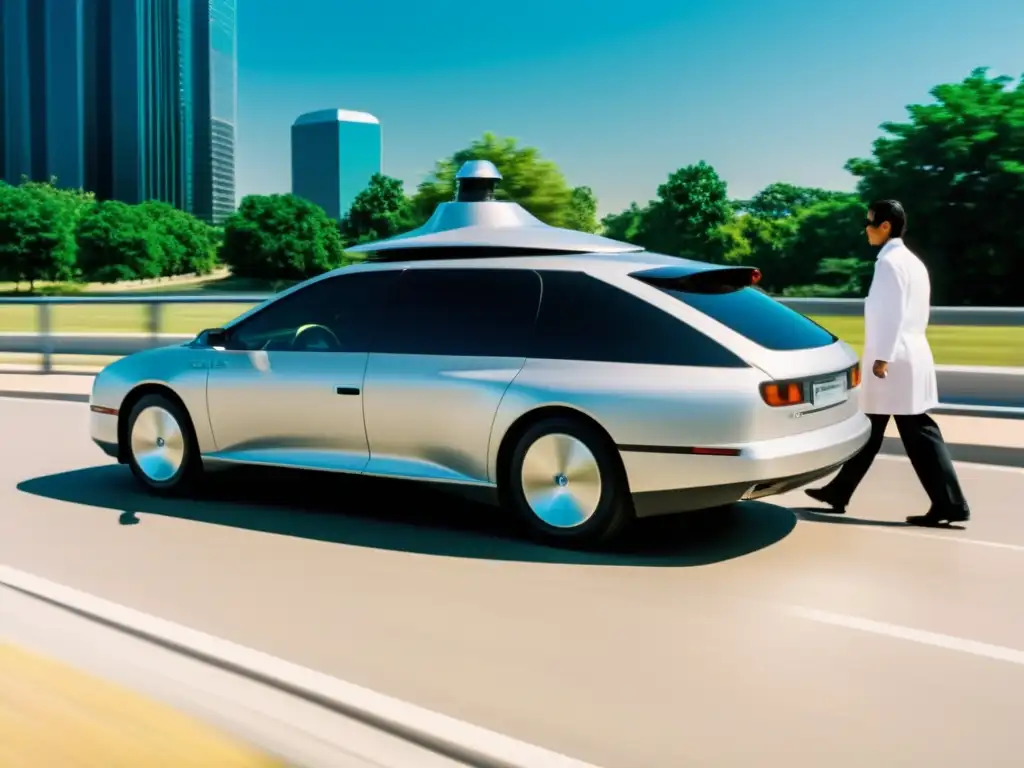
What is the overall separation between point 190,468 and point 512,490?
2.49 m

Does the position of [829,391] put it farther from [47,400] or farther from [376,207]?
[376,207]

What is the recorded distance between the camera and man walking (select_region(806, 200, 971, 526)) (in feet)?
21.7

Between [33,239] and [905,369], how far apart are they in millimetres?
129591

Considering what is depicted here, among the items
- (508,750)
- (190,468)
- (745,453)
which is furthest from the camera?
(190,468)

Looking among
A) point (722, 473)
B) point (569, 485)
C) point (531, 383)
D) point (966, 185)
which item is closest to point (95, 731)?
point (569, 485)

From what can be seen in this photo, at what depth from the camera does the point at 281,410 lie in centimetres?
725

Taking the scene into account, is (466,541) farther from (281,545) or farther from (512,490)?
(281,545)

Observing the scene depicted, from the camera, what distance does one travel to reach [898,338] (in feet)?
21.8

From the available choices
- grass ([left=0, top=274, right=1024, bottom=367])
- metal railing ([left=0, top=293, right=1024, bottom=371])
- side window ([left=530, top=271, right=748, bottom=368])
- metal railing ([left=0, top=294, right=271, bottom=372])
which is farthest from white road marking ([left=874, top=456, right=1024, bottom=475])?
metal railing ([left=0, top=294, right=271, bottom=372])

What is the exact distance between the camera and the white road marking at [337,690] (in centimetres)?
347

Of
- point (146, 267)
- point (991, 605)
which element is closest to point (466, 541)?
point (991, 605)

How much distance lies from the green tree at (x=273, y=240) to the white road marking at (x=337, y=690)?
143m

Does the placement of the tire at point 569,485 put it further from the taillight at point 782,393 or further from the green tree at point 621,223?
the green tree at point 621,223

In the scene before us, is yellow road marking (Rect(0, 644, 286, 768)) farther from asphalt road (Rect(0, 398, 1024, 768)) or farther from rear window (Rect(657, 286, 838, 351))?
rear window (Rect(657, 286, 838, 351))
